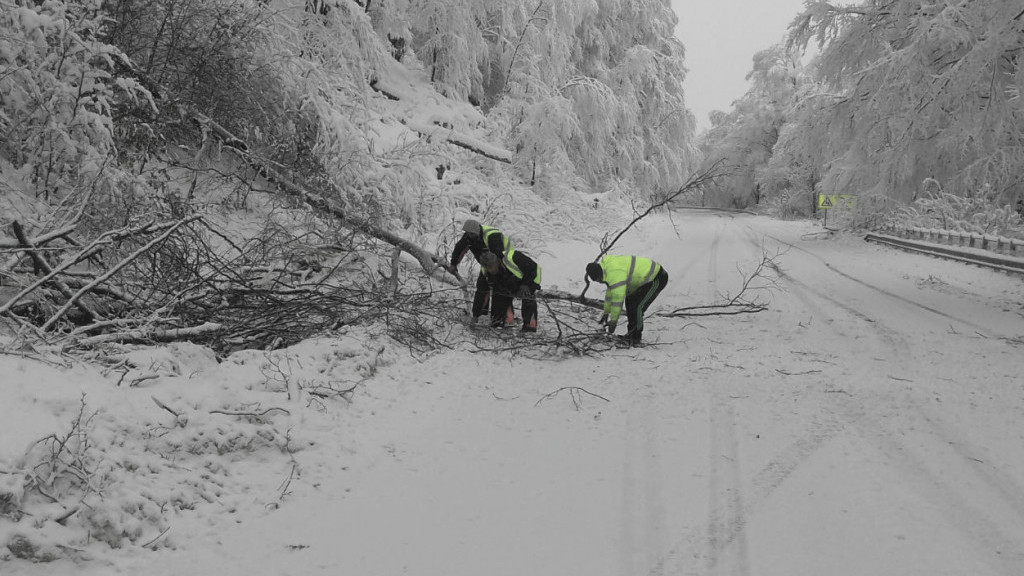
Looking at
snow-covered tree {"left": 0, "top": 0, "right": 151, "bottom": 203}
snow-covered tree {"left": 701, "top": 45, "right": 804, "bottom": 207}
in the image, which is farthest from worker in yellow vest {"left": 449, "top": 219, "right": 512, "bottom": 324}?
snow-covered tree {"left": 701, "top": 45, "right": 804, "bottom": 207}

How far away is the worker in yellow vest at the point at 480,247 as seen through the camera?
6750 mm

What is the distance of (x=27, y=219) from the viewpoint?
4812mm

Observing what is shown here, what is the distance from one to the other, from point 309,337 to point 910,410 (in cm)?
496

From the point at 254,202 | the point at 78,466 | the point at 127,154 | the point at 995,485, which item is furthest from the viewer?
the point at 254,202

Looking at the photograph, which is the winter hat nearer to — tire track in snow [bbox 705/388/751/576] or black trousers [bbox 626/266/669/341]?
black trousers [bbox 626/266/669/341]

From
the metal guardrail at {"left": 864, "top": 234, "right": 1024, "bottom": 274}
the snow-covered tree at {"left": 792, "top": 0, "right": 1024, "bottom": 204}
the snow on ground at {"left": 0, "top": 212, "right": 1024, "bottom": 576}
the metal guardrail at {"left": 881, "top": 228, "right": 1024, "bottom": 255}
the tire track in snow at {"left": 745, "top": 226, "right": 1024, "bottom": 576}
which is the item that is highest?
the snow-covered tree at {"left": 792, "top": 0, "right": 1024, "bottom": 204}

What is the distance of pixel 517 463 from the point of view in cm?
372

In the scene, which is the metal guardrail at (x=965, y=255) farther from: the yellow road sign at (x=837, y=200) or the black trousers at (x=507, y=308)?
the black trousers at (x=507, y=308)

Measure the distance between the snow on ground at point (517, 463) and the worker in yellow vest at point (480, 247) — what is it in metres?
1.16

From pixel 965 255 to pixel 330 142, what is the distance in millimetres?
14052

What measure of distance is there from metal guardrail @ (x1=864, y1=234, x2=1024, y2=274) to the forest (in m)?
1.24

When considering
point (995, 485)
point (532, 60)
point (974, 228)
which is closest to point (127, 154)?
point (995, 485)

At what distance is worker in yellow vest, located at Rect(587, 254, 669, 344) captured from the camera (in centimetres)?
631

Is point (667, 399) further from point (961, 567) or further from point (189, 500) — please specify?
point (189, 500)
